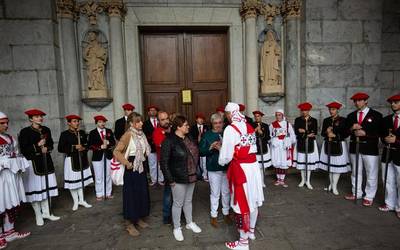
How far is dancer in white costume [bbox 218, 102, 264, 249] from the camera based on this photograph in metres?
3.11

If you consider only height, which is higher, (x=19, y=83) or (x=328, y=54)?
(x=328, y=54)

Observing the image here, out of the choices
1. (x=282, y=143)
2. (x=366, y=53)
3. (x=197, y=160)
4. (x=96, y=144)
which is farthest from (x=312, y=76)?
(x=96, y=144)

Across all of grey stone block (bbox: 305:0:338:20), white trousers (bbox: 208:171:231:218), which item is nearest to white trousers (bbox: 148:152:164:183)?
white trousers (bbox: 208:171:231:218)

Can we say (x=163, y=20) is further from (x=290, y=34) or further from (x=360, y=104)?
(x=360, y=104)

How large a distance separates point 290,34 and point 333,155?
3.51 meters

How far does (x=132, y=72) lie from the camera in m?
6.52

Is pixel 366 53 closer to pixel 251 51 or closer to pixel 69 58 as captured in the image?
pixel 251 51

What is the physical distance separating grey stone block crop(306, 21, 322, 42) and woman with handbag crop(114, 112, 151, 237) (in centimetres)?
A: 511

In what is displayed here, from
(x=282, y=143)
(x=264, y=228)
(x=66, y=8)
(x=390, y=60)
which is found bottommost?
(x=264, y=228)

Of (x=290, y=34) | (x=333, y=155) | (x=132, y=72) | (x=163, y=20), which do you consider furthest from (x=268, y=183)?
(x=163, y=20)

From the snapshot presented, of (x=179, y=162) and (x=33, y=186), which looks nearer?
(x=179, y=162)

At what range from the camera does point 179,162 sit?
3389mm

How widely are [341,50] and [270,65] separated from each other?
184 cm

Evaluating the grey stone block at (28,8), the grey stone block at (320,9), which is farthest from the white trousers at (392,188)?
the grey stone block at (28,8)
